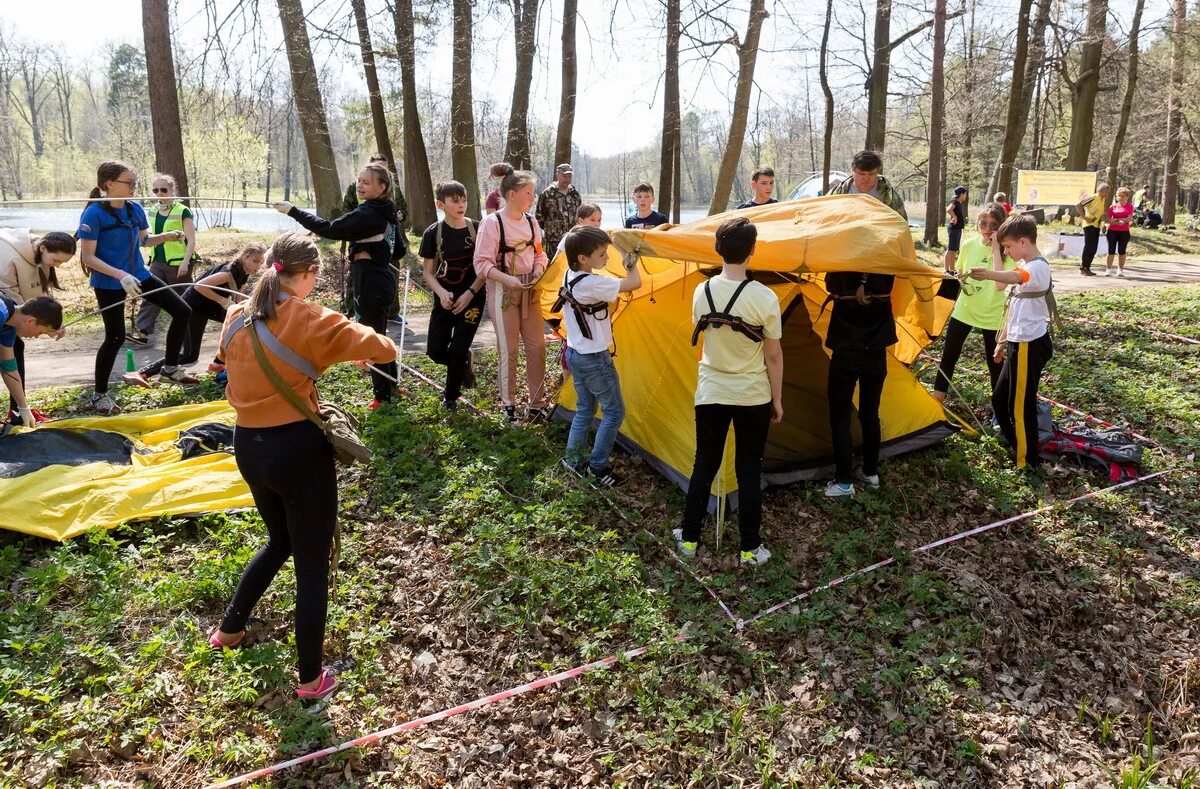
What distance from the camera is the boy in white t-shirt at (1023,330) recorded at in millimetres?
4859

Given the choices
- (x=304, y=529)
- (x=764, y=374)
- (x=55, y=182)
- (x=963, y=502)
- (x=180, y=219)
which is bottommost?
(x=963, y=502)

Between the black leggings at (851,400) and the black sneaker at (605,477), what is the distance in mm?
1463

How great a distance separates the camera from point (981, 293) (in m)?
5.81

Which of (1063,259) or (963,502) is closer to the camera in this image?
(963,502)

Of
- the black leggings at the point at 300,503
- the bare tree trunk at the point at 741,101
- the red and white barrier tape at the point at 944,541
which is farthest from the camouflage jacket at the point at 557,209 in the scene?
the black leggings at the point at 300,503

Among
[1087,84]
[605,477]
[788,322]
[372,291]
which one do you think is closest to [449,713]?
[605,477]

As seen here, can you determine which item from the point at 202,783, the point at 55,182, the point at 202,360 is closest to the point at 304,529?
the point at 202,783

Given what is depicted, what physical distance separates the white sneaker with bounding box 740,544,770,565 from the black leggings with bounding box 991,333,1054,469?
2.34m

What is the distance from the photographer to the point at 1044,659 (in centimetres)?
363

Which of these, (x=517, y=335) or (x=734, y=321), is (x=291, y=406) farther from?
(x=517, y=335)

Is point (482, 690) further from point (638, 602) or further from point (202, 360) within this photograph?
point (202, 360)

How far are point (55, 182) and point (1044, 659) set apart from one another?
54004 mm

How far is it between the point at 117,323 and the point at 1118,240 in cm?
1576

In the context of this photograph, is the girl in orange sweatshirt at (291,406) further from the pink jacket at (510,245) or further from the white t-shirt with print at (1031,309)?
the white t-shirt with print at (1031,309)
